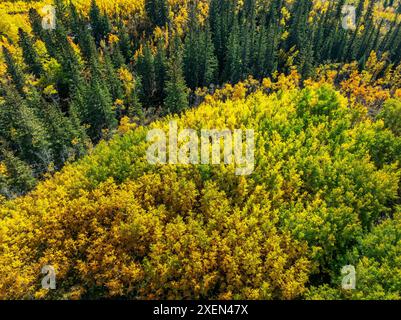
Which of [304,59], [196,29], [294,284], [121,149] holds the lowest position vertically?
[294,284]

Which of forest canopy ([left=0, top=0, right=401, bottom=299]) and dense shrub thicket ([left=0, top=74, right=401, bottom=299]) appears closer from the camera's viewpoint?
dense shrub thicket ([left=0, top=74, right=401, bottom=299])

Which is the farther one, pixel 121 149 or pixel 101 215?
pixel 121 149

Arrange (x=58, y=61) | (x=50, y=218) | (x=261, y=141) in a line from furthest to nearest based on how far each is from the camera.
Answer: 1. (x=58, y=61)
2. (x=261, y=141)
3. (x=50, y=218)

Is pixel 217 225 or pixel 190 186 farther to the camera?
pixel 190 186

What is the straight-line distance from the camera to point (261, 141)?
78.1 meters

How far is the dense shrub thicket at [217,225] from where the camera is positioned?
54938 mm

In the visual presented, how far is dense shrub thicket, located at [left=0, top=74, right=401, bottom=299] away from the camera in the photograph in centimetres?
5494

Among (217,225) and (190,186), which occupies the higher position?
(190,186)

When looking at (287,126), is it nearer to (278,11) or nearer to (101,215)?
(101,215)

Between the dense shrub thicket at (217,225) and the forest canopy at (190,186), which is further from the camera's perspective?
the forest canopy at (190,186)

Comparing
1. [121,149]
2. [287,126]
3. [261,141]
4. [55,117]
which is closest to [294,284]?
[261,141]

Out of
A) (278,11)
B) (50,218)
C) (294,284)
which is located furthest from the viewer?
(278,11)

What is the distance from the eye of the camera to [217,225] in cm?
6116

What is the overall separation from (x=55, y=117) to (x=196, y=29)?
65095 mm
